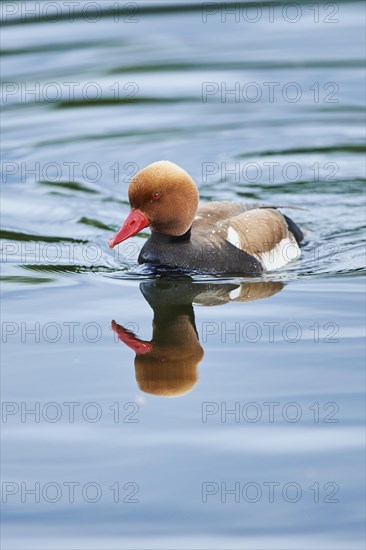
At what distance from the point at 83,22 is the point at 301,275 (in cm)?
816

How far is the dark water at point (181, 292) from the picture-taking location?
5969mm

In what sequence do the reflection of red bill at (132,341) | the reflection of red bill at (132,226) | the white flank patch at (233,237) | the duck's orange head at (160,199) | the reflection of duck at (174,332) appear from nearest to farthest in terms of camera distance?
the reflection of duck at (174,332)
the reflection of red bill at (132,341)
the duck's orange head at (160,199)
the reflection of red bill at (132,226)
the white flank patch at (233,237)

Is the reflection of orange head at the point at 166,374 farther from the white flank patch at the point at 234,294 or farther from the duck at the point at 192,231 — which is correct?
the duck at the point at 192,231

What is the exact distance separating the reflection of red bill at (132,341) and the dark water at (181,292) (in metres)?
0.02

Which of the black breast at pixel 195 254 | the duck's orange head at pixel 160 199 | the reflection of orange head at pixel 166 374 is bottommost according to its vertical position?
the reflection of orange head at pixel 166 374

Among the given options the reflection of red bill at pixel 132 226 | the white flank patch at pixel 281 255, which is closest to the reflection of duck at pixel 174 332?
the reflection of red bill at pixel 132 226

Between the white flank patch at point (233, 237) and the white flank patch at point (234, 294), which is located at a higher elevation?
the white flank patch at point (233, 237)

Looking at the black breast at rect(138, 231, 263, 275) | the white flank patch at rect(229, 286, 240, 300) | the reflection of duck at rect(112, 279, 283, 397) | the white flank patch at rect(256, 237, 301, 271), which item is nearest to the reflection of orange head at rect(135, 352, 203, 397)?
the reflection of duck at rect(112, 279, 283, 397)

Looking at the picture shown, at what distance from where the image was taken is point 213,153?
12680 millimetres

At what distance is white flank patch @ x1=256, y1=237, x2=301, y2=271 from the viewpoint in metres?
9.75

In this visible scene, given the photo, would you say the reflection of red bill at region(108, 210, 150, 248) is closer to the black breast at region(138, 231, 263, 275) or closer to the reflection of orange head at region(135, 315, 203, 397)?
the black breast at region(138, 231, 263, 275)

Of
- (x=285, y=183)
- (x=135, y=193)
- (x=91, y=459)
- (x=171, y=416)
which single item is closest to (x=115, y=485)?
(x=91, y=459)

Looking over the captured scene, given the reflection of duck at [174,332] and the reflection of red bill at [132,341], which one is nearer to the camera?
the reflection of duck at [174,332]

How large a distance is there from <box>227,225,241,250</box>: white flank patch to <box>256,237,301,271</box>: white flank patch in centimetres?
22
